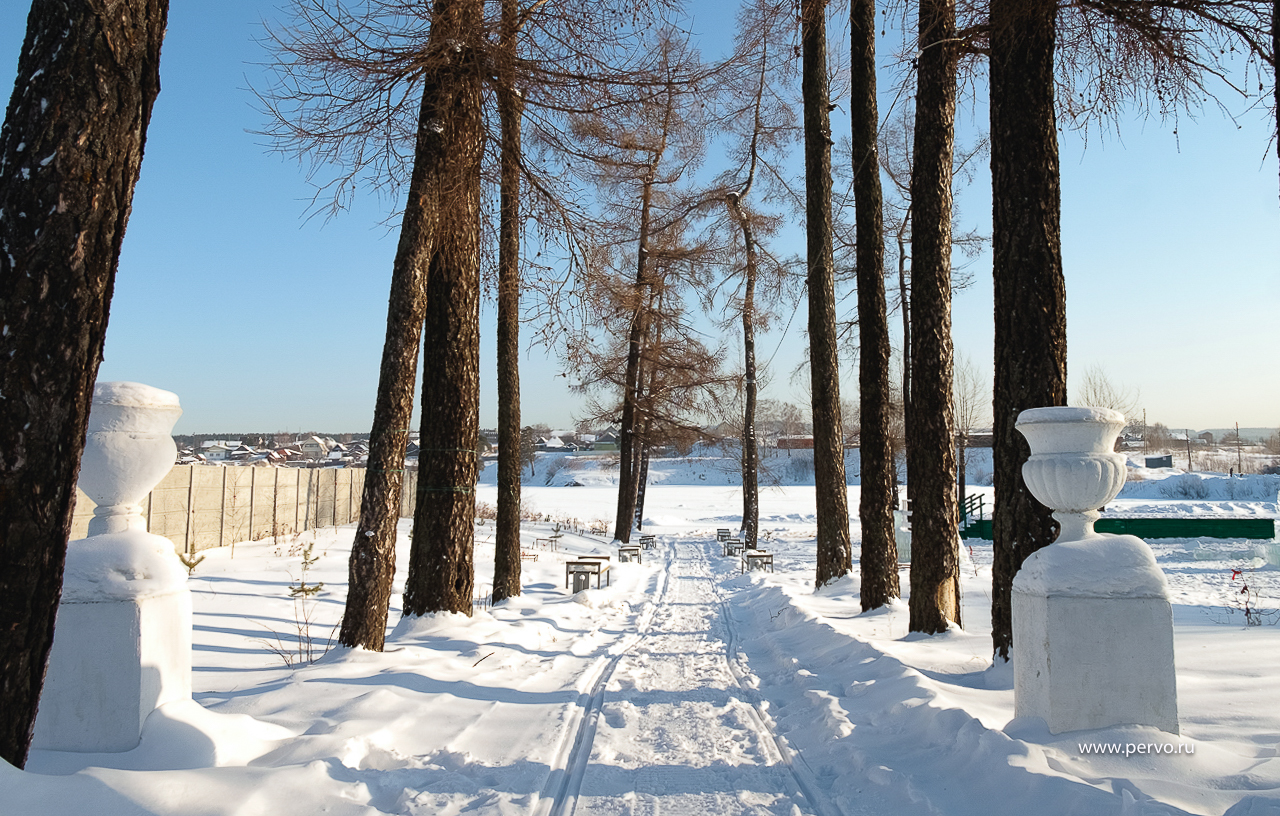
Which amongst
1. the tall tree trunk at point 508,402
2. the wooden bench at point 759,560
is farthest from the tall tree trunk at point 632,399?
the tall tree trunk at point 508,402

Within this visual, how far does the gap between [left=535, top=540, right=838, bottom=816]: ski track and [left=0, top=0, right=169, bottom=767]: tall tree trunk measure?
2170mm

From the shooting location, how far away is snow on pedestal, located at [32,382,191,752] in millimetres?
3229

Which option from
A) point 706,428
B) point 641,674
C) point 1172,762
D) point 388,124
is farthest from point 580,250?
point 706,428

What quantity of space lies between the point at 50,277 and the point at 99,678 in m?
1.81

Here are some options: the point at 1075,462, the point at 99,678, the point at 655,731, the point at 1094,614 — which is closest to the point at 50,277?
the point at 99,678

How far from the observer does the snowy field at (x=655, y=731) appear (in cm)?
311

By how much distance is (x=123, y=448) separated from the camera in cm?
336

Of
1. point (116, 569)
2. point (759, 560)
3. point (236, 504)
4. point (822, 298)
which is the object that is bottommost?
point (759, 560)

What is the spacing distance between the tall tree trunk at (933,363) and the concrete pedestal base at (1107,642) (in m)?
3.75

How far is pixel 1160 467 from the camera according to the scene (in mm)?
59625

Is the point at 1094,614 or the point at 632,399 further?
the point at 632,399

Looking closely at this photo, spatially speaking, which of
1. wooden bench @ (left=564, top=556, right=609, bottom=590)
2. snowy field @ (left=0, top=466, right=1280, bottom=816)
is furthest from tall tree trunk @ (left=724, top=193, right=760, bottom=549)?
snowy field @ (left=0, top=466, right=1280, bottom=816)

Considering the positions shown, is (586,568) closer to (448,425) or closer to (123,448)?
(448,425)

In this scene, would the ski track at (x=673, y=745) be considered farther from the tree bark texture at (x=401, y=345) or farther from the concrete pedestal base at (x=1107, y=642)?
the tree bark texture at (x=401, y=345)
